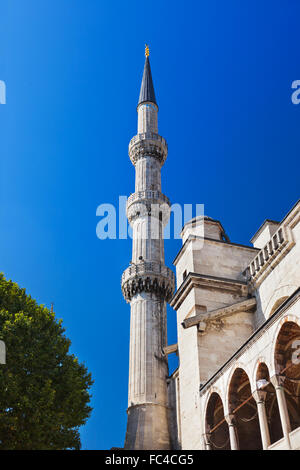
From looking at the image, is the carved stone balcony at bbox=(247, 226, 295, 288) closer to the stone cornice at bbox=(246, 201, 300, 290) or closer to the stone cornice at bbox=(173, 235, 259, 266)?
the stone cornice at bbox=(246, 201, 300, 290)

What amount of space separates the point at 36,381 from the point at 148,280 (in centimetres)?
1421

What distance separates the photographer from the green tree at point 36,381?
1483 centimetres

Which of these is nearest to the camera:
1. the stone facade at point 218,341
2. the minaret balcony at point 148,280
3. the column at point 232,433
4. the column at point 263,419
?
the column at point 263,419

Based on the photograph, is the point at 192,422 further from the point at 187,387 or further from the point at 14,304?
the point at 14,304

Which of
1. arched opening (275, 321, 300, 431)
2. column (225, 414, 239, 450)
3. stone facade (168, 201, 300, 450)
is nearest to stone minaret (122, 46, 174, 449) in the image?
stone facade (168, 201, 300, 450)

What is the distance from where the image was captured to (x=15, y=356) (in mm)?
15750

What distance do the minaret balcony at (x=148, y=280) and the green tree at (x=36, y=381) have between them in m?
11.4

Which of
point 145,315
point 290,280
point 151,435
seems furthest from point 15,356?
point 145,315

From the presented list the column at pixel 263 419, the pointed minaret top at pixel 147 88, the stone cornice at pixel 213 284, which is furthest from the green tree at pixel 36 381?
the pointed minaret top at pixel 147 88

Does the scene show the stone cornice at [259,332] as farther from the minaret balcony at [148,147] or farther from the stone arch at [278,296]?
the minaret balcony at [148,147]

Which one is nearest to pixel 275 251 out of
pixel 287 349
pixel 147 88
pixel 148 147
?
pixel 287 349

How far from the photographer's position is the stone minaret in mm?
25109

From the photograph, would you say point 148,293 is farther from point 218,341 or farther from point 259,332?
point 259,332
